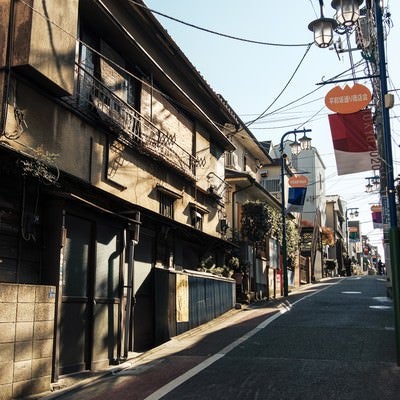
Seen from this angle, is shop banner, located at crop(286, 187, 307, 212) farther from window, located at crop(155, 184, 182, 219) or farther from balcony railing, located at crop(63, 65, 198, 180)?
window, located at crop(155, 184, 182, 219)

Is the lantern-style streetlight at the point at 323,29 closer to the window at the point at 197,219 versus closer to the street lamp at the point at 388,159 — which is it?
the street lamp at the point at 388,159

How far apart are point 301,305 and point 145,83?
1038 centimetres

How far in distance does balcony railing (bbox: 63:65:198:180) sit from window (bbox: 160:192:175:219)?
0.98 m

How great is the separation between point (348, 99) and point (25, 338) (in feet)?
26.9

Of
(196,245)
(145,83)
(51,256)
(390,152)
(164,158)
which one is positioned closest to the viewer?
(51,256)

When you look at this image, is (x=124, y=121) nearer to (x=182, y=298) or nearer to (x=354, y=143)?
(x=182, y=298)

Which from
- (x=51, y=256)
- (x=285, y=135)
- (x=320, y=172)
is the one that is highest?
(x=320, y=172)

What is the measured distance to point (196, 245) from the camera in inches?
735

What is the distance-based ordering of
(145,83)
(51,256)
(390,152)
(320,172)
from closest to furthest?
1. (51,256)
2. (390,152)
3. (145,83)
4. (320,172)

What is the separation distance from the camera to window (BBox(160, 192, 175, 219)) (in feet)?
52.4

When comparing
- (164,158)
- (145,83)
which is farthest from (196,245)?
(145,83)

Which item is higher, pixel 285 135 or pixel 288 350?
pixel 285 135

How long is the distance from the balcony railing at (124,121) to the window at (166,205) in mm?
976

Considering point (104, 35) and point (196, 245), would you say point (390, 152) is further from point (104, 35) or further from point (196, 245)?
point (196, 245)
